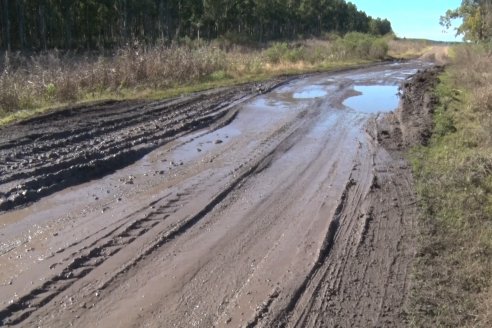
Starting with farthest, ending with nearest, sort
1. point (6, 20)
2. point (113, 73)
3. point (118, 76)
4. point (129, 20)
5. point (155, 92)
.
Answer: point (129, 20) < point (6, 20) < point (118, 76) < point (113, 73) < point (155, 92)

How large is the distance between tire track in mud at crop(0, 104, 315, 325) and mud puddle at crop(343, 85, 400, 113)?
8204 millimetres

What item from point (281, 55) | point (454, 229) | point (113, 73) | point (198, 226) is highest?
point (281, 55)

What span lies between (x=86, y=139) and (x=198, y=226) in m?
4.85

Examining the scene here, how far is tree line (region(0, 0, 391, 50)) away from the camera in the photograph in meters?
45.5

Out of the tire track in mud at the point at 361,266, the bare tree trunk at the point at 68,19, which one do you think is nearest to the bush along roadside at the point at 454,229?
the tire track in mud at the point at 361,266

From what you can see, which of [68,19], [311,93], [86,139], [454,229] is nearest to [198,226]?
[454,229]

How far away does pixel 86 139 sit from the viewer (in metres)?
9.79

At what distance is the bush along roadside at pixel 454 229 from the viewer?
4167 mm

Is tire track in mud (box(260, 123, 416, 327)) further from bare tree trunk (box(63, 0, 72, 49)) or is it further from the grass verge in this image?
bare tree trunk (box(63, 0, 72, 49))

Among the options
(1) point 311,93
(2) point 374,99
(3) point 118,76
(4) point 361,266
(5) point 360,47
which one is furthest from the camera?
(5) point 360,47

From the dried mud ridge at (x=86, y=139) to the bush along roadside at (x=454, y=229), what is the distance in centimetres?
505

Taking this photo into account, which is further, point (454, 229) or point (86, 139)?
point (86, 139)

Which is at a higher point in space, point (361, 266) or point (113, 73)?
point (113, 73)

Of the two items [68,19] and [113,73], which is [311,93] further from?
[68,19]
